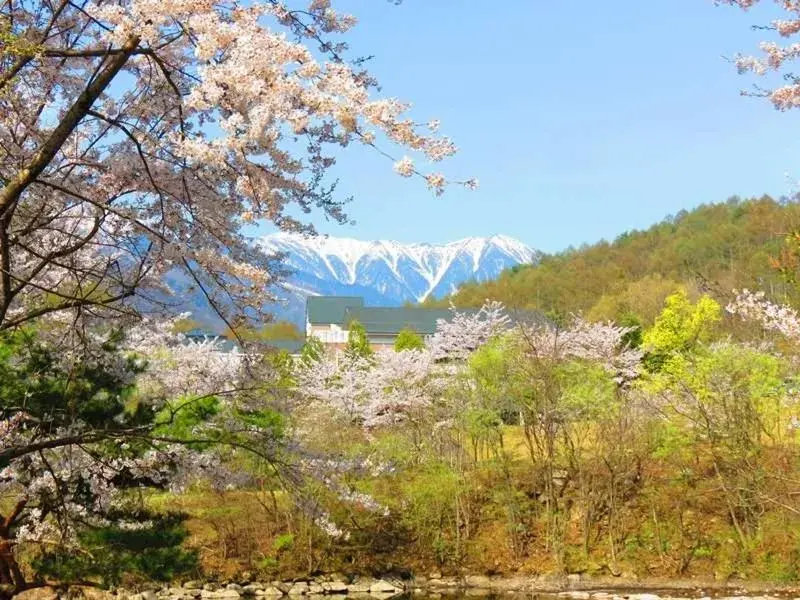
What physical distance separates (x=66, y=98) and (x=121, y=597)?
31.5 feet

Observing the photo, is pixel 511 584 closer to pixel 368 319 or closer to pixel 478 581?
pixel 478 581

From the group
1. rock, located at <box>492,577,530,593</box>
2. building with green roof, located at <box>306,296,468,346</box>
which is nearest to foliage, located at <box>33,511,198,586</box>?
rock, located at <box>492,577,530,593</box>

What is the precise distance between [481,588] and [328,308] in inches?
1672

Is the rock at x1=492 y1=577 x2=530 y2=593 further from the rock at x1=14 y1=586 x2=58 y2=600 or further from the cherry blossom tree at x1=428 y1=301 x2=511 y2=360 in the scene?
the rock at x1=14 y1=586 x2=58 y2=600

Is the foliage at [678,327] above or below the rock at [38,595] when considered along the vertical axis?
above

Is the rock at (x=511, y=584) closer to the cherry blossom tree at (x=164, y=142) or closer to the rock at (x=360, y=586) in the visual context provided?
the rock at (x=360, y=586)

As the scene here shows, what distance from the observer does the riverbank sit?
503 inches

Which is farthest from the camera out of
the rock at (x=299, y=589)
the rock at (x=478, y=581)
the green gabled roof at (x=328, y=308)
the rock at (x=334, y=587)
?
the green gabled roof at (x=328, y=308)

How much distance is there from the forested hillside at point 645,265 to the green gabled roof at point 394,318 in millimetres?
3957

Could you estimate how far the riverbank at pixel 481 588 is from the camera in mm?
12780

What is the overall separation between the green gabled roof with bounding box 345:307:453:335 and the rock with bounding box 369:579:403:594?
31.3m

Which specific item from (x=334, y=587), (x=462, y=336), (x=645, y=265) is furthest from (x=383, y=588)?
(x=645, y=265)

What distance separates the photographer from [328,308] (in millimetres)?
55812

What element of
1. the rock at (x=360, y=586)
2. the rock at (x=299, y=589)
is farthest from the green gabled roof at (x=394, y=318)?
the rock at (x=299, y=589)
